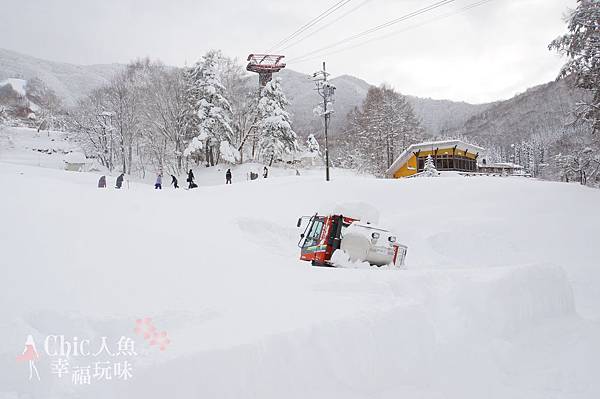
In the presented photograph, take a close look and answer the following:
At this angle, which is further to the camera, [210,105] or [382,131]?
[382,131]

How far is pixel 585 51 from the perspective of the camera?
16.4 m

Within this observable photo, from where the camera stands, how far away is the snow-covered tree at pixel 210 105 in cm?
4150

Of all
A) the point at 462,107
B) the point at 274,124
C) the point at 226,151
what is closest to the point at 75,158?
the point at 226,151

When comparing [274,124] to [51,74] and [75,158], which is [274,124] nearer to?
[75,158]

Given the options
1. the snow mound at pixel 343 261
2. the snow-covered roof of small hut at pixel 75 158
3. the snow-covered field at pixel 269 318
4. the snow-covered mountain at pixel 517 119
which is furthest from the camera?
the snow-covered mountain at pixel 517 119

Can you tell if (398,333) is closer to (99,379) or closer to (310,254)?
(99,379)

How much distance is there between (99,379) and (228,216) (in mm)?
14177

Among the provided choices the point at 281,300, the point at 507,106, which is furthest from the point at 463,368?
the point at 507,106

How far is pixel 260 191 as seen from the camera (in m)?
24.3

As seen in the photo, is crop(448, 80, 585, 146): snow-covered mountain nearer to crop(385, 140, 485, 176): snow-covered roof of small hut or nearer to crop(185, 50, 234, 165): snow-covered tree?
crop(385, 140, 485, 176): snow-covered roof of small hut

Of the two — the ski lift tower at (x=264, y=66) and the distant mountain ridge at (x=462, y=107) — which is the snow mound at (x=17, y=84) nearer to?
the distant mountain ridge at (x=462, y=107)

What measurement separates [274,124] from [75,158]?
3281 centimetres

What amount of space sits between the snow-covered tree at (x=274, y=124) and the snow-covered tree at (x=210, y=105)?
158 inches

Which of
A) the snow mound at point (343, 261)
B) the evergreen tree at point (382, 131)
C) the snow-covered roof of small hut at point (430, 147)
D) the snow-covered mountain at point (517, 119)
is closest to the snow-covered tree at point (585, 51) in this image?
the snow mound at point (343, 261)
